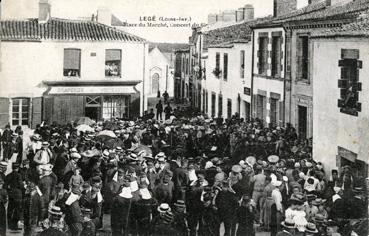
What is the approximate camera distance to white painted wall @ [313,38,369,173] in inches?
297

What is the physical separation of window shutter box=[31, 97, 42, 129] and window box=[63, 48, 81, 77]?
1.23 meters

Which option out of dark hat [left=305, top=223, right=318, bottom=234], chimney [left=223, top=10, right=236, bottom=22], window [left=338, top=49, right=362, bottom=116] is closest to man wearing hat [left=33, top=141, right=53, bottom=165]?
dark hat [left=305, top=223, right=318, bottom=234]

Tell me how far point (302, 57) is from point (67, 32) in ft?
24.8

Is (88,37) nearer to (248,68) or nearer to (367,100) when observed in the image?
(248,68)

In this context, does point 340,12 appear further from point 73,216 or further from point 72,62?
point 72,62

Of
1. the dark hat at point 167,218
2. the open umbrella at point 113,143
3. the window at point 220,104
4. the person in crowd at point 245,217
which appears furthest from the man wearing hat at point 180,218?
the window at point 220,104

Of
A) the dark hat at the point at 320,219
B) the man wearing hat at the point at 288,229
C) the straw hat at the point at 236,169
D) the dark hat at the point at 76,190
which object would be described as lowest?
the dark hat at the point at 320,219

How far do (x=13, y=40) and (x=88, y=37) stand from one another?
3.00 meters

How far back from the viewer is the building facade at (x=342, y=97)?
7.57m

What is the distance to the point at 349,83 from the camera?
818 cm

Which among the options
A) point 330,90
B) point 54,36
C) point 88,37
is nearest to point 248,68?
point 88,37

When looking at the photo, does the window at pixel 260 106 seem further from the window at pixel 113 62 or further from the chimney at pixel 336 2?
the window at pixel 113 62

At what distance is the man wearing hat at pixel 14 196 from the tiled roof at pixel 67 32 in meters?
6.81

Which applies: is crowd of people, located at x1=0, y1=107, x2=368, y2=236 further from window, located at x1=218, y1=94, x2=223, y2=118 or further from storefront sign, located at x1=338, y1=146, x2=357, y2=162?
window, located at x1=218, y1=94, x2=223, y2=118
